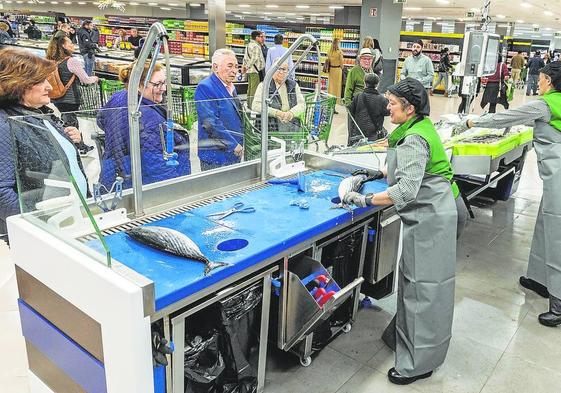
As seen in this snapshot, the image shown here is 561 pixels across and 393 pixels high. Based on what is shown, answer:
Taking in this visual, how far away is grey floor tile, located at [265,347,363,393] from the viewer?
2.58m

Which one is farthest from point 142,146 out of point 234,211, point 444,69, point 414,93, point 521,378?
point 444,69

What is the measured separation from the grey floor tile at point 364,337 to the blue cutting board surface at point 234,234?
0.92 m

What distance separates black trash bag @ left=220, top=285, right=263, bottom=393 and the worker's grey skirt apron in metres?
0.83

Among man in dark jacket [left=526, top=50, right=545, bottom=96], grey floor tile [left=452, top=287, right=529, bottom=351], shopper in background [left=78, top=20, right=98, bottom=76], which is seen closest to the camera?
grey floor tile [left=452, top=287, right=529, bottom=351]

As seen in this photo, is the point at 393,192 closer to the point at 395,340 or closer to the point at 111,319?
the point at 395,340

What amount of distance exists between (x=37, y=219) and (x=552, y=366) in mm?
2893

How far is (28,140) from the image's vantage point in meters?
1.90

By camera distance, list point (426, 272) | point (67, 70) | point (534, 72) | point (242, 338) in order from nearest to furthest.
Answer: point (242, 338) < point (426, 272) < point (67, 70) < point (534, 72)

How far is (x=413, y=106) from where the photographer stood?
8.11 ft

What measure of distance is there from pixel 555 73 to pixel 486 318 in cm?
174

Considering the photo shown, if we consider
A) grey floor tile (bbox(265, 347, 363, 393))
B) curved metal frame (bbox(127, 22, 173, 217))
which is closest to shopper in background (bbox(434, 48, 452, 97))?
grey floor tile (bbox(265, 347, 363, 393))

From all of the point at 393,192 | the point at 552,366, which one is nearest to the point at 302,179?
the point at 393,192

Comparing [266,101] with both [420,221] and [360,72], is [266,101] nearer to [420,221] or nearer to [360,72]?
[420,221]

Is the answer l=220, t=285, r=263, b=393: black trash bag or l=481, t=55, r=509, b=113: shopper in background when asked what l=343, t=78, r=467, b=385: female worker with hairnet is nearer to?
l=220, t=285, r=263, b=393: black trash bag
